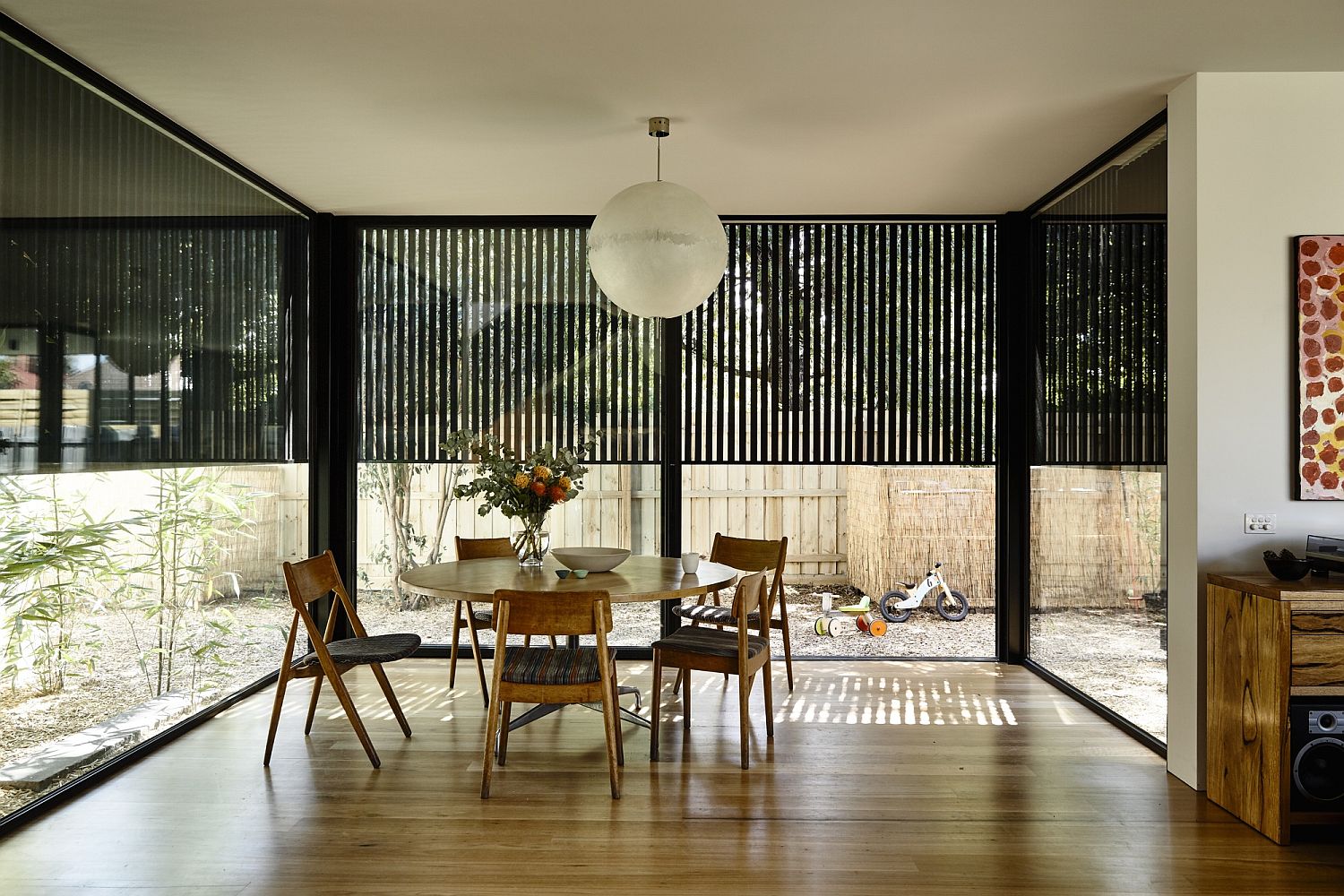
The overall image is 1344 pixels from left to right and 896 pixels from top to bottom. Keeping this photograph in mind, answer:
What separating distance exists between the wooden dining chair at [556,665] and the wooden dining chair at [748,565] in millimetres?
1286

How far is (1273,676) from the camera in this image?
3.08 m

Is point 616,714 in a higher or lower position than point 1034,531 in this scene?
lower

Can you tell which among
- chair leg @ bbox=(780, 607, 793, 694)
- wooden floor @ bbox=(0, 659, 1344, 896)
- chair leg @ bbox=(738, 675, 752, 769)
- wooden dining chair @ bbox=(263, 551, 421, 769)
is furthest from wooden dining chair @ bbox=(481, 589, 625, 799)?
chair leg @ bbox=(780, 607, 793, 694)

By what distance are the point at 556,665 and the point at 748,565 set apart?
1720 millimetres

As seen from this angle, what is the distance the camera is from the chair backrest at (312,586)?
11.8ft

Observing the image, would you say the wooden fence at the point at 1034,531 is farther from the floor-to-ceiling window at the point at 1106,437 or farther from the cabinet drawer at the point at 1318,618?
the cabinet drawer at the point at 1318,618

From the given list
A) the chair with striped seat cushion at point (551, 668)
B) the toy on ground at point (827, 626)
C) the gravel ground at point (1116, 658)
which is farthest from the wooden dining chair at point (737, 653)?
the toy on ground at point (827, 626)

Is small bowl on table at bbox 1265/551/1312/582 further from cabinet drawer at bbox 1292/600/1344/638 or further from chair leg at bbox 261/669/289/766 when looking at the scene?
chair leg at bbox 261/669/289/766

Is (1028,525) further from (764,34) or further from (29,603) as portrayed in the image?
(29,603)

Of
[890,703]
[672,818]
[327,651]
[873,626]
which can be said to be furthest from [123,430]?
[873,626]

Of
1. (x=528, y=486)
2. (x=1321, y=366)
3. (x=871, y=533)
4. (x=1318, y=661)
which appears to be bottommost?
(x=1318, y=661)

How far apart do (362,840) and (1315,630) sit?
327 cm

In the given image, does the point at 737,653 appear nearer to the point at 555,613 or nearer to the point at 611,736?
the point at 611,736

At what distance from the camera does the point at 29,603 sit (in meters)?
3.23
